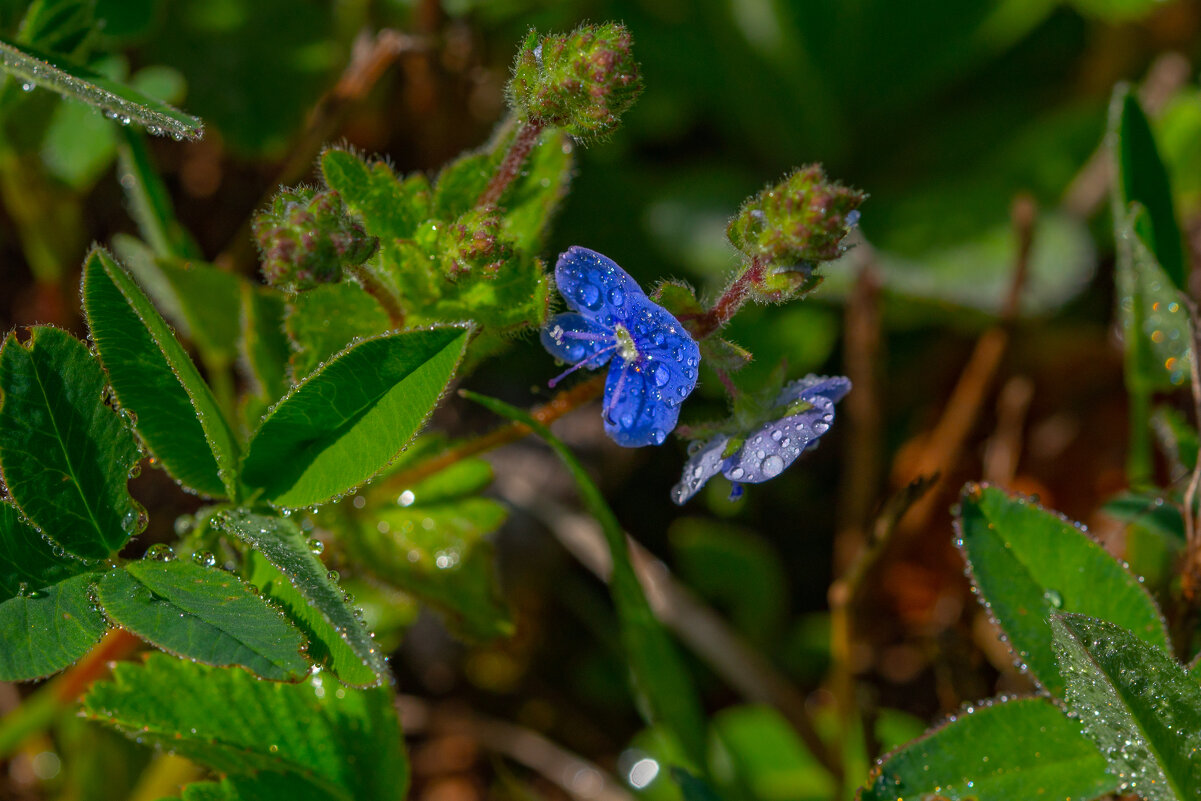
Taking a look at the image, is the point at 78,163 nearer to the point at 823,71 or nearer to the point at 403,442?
the point at 403,442

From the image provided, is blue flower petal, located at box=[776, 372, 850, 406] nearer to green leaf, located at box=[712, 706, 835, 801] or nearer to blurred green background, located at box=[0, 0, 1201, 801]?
blurred green background, located at box=[0, 0, 1201, 801]

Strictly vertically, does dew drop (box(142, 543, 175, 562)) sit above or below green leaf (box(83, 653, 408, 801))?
above

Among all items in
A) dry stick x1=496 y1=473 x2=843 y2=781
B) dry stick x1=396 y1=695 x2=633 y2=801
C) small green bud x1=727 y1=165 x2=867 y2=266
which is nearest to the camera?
small green bud x1=727 y1=165 x2=867 y2=266

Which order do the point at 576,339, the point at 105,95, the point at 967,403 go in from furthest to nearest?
the point at 967,403 → the point at 576,339 → the point at 105,95

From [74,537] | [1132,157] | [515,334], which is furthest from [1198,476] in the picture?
[74,537]

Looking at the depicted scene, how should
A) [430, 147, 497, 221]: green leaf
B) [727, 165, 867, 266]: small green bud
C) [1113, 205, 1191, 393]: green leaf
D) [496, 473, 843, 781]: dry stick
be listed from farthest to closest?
[496, 473, 843, 781]: dry stick → [1113, 205, 1191, 393]: green leaf → [430, 147, 497, 221]: green leaf → [727, 165, 867, 266]: small green bud

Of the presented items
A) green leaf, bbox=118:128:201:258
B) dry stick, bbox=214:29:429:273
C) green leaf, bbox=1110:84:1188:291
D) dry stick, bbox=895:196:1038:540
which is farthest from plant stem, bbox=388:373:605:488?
dry stick, bbox=895:196:1038:540

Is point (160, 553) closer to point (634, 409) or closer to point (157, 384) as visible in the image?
point (157, 384)

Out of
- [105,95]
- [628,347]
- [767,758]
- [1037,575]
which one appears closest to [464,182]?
[628,347]
